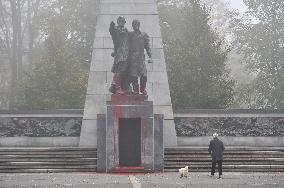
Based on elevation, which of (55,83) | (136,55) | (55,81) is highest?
(136,55)

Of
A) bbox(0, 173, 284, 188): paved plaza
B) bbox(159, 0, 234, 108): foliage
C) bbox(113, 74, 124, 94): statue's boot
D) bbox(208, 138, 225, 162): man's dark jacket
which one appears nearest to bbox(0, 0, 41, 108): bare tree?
bbox(159, 0, 234, 108): foliage

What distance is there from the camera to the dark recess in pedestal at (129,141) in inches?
669

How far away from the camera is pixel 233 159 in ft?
60.8

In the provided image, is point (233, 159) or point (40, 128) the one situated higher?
point (40, 128)

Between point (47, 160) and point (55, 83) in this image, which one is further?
point (55, 83)

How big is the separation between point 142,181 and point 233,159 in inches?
224

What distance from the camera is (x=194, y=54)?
28141 mm

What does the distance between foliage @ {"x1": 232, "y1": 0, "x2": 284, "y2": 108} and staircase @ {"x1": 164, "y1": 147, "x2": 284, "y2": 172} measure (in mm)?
12339

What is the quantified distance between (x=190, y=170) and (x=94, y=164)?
11.2ft

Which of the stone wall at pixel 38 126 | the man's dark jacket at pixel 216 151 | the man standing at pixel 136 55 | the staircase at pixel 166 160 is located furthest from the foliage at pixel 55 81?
the man's dark jacket at pixel 216 151

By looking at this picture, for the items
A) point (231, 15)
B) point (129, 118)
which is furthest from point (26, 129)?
point (231, 15)

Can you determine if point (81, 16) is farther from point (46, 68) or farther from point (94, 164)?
point (94, 164)

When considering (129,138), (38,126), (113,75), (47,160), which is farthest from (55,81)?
(129,138)

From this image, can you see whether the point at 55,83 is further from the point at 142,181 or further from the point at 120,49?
the point at 142,181
